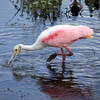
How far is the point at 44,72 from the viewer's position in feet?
25.1

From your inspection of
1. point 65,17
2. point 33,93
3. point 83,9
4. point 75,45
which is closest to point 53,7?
point 65,17

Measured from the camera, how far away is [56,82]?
7.15 meters

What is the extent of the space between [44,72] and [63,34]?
107 centimetres

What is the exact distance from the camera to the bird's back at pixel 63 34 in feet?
27.1

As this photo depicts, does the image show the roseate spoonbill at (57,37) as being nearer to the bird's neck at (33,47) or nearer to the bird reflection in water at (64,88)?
the bird's neck at (33,47)

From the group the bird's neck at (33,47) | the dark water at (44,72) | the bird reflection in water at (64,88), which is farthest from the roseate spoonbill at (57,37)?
the bird reflection in water at (64,88)

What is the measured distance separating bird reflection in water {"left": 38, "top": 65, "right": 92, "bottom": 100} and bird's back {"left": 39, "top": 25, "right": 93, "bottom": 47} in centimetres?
96

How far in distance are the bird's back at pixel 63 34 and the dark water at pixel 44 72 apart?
40 centimetres

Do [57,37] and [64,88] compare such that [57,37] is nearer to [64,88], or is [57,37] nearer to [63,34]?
[63,34]

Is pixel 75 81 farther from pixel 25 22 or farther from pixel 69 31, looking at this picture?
pixel 25 22

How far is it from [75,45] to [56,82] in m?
2.32

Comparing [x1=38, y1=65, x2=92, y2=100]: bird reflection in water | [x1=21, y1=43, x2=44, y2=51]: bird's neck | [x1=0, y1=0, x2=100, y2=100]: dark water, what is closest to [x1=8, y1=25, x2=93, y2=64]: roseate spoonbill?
[x1=21, y1=43, x2=44, y2=51]: bird's neck

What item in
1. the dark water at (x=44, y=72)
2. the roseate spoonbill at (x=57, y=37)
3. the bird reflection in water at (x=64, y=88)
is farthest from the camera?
the roseate spoonbill at (x=57, y=37)

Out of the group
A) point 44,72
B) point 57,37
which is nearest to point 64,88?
point 44,72
